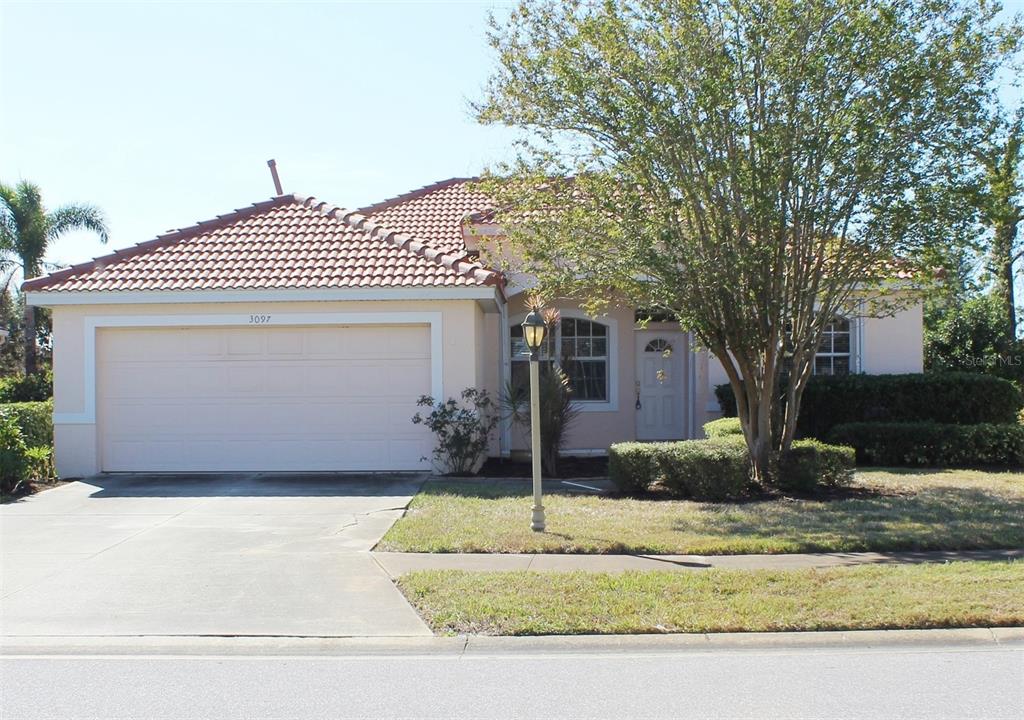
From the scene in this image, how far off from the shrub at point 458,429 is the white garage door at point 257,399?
0.38m

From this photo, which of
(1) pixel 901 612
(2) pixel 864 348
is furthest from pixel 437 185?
(1) pixel 901 612

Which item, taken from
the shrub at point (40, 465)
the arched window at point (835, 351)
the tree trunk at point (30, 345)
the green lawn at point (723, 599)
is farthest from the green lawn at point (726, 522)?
the tree trunk at point (30, 345)

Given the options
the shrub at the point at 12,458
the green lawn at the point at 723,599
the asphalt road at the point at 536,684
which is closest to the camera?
the asphalt road at the point at 536,684

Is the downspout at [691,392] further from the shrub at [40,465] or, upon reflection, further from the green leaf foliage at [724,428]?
the shrub at [40,465]

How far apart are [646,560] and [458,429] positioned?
5.77m

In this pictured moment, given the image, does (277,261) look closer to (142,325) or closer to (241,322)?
(241,322)

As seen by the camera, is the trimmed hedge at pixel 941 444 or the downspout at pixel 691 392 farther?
the downspout at pixel 691 392

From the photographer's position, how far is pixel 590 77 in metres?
11.1

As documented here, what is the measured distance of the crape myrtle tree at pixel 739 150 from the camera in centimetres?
1073

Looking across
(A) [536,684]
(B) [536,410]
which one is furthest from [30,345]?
(A) [536,684]

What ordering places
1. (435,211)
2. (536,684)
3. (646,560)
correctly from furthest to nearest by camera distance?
(435,211), (646,560), (536,684)

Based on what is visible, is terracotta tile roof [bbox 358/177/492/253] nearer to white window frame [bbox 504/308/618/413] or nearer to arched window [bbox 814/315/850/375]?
white window frame [bbox 504/308/618/413]

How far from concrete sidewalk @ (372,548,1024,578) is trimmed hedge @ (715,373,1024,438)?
23.5ft

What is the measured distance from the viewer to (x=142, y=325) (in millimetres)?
14617
